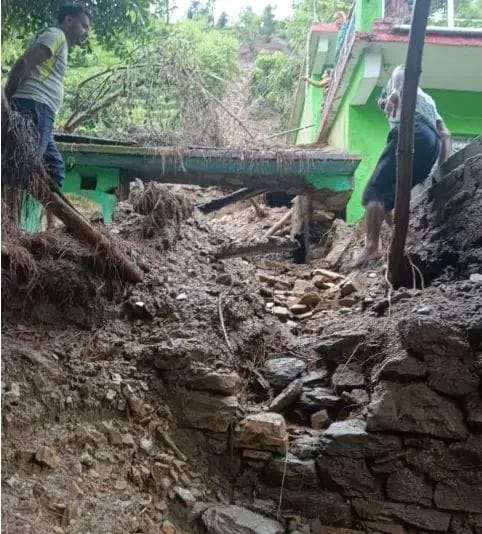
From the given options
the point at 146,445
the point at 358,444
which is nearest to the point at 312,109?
the point at 358,444

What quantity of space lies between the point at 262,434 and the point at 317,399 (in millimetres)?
515

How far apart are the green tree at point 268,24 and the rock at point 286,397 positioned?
1651 cm

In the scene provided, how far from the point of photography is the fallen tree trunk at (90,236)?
3.25 metres

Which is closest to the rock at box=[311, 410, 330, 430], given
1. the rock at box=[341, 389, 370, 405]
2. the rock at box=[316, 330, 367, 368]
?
the rock at box=[341, 389, 370, 405]

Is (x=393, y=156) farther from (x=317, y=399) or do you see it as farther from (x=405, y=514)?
(x=405, y=514)

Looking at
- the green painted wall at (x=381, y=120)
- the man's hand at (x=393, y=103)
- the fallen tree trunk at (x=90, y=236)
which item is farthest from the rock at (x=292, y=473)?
the green painted wall at (x=381, y=120)

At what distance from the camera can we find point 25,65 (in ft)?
10.8

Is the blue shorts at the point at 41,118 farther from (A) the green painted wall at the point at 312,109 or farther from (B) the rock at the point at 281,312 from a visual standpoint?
(A) the green painted wall at the point at 312,109

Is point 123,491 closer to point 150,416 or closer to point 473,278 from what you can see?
point 150,416

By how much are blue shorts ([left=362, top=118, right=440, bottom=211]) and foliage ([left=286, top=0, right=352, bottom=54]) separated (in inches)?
253

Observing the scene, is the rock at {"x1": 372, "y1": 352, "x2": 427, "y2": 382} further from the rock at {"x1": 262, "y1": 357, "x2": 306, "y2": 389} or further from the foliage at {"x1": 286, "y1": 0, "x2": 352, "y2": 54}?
the foliage at {"x1": 286, "y1": 0, "x2": 352, "y2": 54}

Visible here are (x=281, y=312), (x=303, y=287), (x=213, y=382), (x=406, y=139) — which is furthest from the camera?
(x=303, y=287)

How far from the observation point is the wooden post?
328 centimetres

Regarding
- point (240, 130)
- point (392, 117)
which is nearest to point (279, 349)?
point (392, 117)
